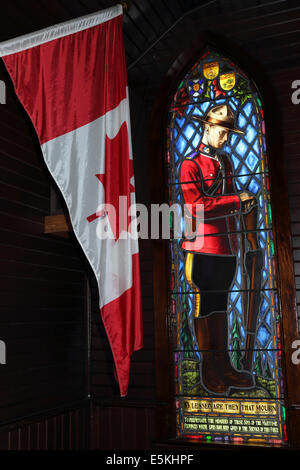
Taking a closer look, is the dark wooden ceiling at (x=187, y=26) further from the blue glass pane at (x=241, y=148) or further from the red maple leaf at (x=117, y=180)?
the red maple leaf at (x=117, y=180)

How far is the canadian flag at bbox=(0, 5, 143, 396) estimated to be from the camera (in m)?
2.56

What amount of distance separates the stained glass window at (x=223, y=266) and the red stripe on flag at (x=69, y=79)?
1.36 meters

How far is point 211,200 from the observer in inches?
157

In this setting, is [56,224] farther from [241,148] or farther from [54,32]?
[241,148]

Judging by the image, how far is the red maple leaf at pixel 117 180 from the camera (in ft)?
8.57

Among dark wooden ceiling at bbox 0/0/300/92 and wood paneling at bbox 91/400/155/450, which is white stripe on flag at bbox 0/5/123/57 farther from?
wood paneling at bbox 91/400/155/450

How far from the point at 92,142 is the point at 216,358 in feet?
6.44

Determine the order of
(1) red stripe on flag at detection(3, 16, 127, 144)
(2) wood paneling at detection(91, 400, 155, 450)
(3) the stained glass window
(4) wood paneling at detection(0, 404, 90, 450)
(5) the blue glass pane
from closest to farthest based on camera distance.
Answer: (1) red stripe on flag at detection(3, 16, 127, 144), (4) wood paneling at detection(0, 404, 90, 450), (3) the stained glass window, (2) wood paneling at detection(91, 400, 155, 450), (5) the blue glass pane

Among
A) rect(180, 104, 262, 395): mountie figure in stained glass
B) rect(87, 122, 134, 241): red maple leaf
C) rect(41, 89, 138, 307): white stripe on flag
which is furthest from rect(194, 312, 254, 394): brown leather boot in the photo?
rect(87, 122, 134, 241): red maple leaf

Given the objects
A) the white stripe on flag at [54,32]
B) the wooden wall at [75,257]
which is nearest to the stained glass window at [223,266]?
the wooden wall at [75,257]

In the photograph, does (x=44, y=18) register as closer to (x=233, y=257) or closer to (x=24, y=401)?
(x=233, y=257)

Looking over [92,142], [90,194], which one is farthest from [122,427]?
[92,142]

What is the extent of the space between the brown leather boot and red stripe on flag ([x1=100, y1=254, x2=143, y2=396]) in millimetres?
1269

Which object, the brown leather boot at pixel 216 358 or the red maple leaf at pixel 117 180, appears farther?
the brown leather boot at pixel 216 358
